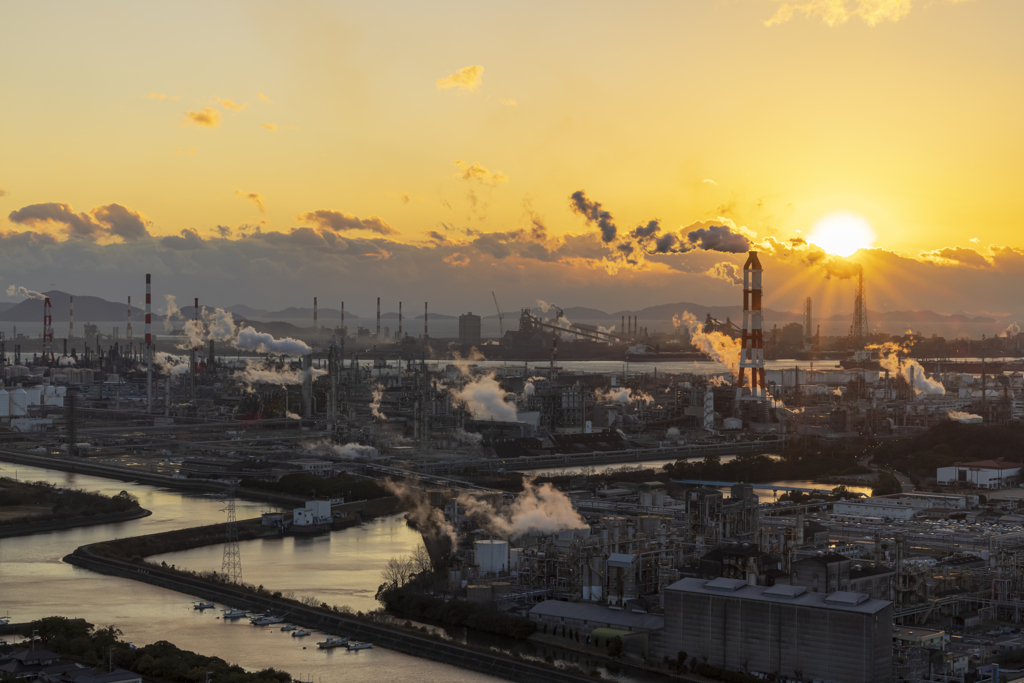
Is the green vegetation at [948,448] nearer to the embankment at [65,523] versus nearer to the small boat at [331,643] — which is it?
the embankment at [65,523]

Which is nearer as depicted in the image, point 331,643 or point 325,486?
point 331,643

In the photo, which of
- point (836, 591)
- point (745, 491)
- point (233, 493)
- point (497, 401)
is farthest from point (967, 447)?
point (836, 591)

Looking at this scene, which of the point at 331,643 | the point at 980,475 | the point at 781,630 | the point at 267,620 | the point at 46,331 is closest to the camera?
the point at 781,630

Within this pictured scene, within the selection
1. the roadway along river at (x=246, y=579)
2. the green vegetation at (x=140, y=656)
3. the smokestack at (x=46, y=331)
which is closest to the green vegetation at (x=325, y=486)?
the roadway along river at (x=246, y=579)

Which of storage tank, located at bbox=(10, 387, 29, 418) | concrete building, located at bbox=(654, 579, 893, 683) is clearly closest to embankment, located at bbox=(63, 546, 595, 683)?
concrete building, located at bbox=(654, 579, 893, 683)

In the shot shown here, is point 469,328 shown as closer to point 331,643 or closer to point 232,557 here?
point 232,557

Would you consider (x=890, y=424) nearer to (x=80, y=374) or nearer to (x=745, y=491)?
(x=745, y=491)

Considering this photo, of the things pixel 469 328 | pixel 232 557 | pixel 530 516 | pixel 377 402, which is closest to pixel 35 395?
pixel 377 402
